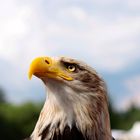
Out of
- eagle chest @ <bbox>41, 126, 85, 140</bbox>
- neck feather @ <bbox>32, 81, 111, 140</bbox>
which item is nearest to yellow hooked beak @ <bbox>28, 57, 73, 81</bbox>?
neck feather @ <bbox>32, 81, 111, 140</bbox>

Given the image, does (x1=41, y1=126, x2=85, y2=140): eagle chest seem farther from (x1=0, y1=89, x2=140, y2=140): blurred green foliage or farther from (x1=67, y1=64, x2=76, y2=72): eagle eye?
(x1=0, y1=89, x2=140, y2=140): blurred green foliage

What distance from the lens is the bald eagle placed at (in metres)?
7.38

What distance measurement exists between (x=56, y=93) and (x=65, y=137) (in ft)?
1.58

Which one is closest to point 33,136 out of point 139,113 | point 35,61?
point 35,61

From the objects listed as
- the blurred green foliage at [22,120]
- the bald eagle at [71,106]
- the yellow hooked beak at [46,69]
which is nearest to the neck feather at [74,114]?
the bald eagle at [71,106]

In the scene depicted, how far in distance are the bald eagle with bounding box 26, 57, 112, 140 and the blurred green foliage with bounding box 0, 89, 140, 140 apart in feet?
171

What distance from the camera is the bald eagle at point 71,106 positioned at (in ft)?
24.2

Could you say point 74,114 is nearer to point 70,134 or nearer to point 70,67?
point 70,134

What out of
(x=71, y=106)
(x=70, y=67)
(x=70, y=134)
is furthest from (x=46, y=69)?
(x=70, y=134)

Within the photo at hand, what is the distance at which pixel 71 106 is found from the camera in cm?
748

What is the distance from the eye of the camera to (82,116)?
7504mm

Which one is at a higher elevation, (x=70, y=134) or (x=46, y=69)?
(x=46, y=69)

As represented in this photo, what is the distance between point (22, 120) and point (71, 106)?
6030cm

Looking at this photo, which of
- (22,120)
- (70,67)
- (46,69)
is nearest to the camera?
(46,69)
